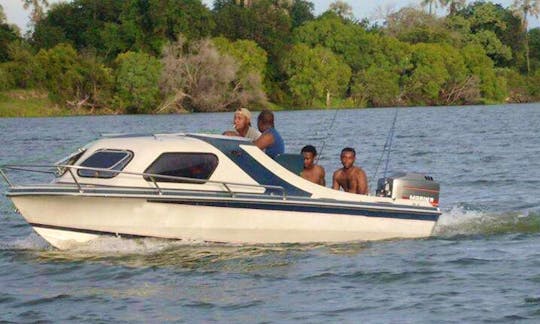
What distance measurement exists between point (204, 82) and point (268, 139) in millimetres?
70681

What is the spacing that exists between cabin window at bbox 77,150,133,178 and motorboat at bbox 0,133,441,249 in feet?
0.05

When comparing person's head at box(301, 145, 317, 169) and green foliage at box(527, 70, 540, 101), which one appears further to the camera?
green foliage at box(527, 70, 540, 101)

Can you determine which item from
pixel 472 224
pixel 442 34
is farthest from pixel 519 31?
pixel 472 224

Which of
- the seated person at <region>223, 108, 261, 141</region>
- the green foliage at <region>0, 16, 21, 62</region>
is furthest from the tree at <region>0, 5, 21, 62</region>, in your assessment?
the seated person at <region>223, 108, 261, 141</region>

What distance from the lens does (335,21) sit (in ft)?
347

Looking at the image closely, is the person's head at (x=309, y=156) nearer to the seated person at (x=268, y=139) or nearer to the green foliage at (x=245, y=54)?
the seated person at (x=268, y=139)

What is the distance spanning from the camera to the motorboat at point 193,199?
14.7 meters

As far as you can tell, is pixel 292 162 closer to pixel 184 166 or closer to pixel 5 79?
pixel 184 166

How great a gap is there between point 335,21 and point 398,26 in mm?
18433

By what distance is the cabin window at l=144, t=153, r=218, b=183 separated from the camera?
14930mm

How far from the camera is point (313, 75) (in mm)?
94750

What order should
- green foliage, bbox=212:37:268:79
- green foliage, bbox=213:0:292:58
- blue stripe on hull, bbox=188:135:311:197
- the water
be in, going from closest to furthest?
the water → blue stripe on hull, bbox=188:135:311:197 → green foliage, bbox=212:37:268:79 → green foliage, bbox=213:0:292:58

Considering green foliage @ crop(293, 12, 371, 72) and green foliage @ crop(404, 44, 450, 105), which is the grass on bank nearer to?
green foliage @ crop(293, 12, 371, 72)

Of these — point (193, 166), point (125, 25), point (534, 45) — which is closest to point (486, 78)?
point (534, 45)
